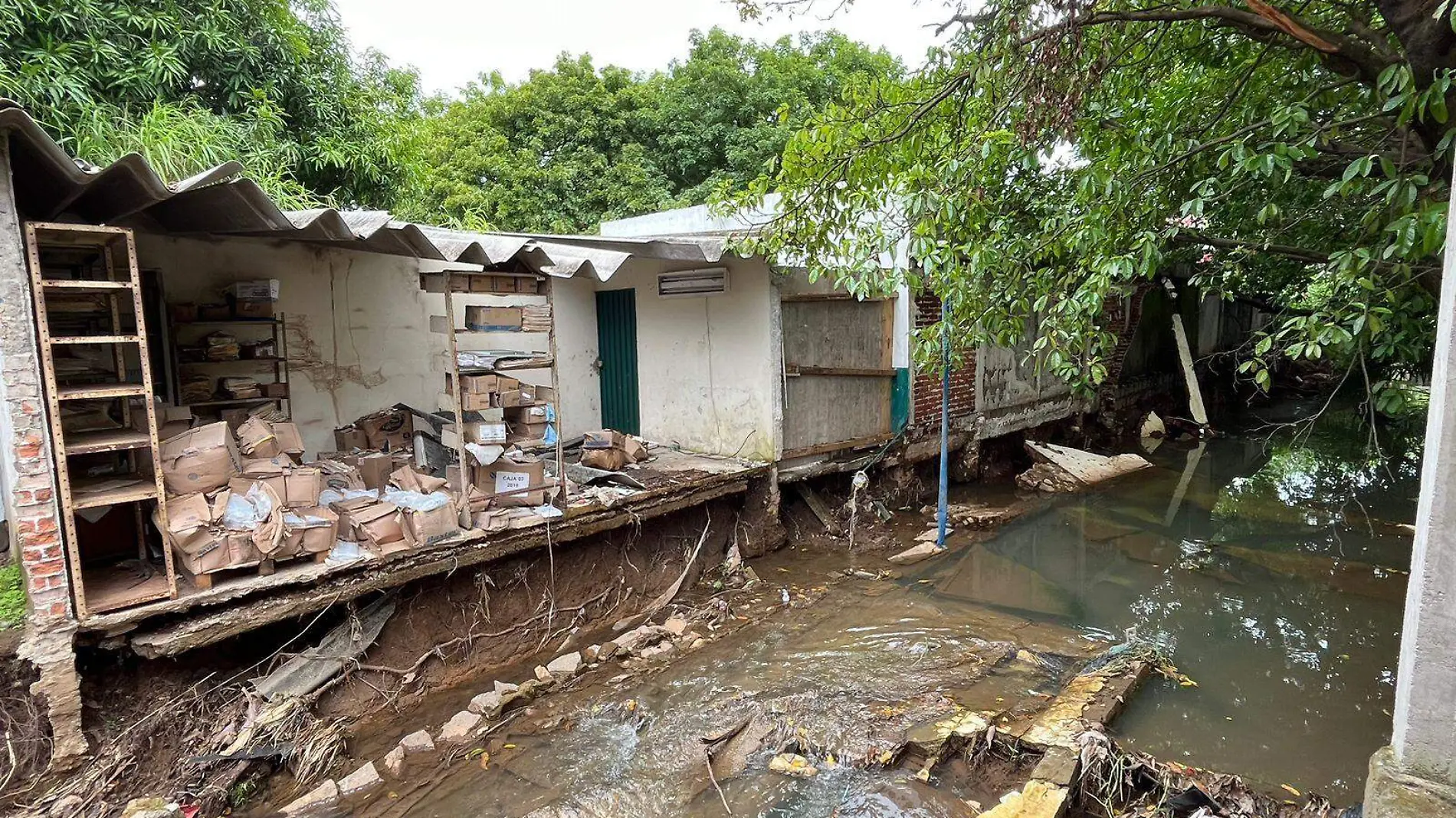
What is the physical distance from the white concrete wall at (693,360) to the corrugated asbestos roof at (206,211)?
2.11 metres

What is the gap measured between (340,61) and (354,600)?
8.27m

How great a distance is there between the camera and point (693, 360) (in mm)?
7754

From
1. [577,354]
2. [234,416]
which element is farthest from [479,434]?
[577,354]

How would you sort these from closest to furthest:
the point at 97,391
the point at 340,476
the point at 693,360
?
the point at 97,391 → the point at 340,476 → the point at 693,360

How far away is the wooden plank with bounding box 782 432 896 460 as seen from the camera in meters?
7.36

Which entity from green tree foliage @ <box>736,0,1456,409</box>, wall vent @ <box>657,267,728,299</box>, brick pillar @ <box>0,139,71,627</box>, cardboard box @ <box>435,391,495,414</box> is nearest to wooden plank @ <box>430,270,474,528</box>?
cardboard box @ <box>435,391,495,414</box>

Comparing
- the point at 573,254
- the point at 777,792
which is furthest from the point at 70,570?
the point at 777,792

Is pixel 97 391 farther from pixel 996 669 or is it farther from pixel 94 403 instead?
pixel 996 669

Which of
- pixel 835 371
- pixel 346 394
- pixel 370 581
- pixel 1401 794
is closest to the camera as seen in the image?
pixel 1401 794

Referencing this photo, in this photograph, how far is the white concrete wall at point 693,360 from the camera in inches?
279

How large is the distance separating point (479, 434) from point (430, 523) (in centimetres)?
70

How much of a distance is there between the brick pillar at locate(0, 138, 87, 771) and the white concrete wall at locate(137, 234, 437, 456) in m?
2.34

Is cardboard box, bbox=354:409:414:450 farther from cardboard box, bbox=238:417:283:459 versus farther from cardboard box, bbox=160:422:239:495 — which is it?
cardboard box, bbox=160:422:239:495

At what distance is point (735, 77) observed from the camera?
52.6 feet
